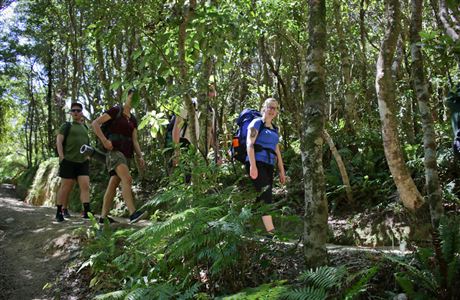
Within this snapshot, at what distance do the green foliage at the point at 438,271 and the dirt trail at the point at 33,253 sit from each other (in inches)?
171

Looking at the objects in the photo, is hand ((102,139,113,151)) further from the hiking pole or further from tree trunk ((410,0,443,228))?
tree trunk ((410,0,443,228))

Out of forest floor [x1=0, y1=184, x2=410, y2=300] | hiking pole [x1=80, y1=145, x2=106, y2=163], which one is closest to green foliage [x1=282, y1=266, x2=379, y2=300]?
forest floor [x1=0, y1=184, x2=410, y2=300]

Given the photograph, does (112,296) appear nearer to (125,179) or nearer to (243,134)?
(125,179)

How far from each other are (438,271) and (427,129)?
2.11 m

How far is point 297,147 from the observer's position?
37.1 ft

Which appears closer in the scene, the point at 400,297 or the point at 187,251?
the point at 400,297

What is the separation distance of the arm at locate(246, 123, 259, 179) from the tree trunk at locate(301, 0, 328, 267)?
73.5 inches

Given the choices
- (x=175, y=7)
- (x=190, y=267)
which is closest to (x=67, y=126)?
(x=175, y=7)

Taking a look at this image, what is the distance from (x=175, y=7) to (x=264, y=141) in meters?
2.39

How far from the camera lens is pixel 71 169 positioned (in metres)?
7.99

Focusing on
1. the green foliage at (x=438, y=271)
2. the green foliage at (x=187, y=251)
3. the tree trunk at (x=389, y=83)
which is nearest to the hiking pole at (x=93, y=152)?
the green foliage at (x=187, y=251)

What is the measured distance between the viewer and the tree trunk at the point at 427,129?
4793 mm

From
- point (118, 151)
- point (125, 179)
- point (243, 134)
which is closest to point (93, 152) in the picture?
point (118, 151)

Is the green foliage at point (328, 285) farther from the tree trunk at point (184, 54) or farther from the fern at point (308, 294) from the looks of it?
the tree trunk at point (184, 54)
